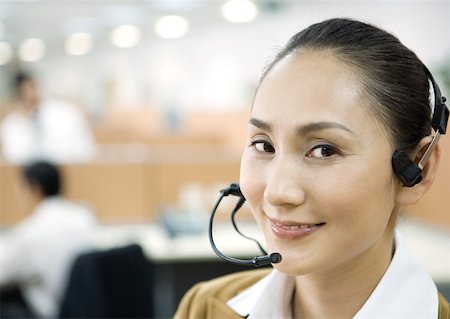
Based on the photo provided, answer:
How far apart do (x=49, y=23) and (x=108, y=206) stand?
8240mm

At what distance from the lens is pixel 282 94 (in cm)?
63

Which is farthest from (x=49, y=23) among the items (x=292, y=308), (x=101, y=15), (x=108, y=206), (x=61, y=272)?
(x=292, y=308)

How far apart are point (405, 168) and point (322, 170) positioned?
0.09 metres

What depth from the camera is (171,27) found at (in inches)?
428

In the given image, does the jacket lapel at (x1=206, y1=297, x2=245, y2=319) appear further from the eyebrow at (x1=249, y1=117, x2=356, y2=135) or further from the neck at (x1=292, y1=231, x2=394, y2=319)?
the eyebrow at (x1=249, y1=117, x2=356, y2=135)

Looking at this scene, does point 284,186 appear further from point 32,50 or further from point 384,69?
point 32,50

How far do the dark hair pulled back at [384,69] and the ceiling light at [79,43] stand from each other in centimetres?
1176

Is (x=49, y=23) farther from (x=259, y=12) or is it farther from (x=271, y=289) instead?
(x=271, y=289)

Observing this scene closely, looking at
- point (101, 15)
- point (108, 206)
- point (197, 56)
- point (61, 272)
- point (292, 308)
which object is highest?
point (292, 308)

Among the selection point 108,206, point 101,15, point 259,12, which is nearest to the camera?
point 108,206

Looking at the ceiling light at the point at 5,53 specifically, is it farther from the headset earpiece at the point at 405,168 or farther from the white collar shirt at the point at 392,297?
the headset earpiece at the point at 405,168

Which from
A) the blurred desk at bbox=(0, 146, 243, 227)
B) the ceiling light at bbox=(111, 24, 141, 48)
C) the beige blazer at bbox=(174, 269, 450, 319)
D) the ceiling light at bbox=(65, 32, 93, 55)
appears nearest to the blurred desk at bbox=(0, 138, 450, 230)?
the blurred desk at bbox=(0, 146, 243, 227)

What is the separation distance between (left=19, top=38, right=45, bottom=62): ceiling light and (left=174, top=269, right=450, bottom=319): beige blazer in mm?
12923

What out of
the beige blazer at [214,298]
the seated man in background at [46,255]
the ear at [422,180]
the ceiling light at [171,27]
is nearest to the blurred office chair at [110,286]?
the seated man in background at [46,255]
